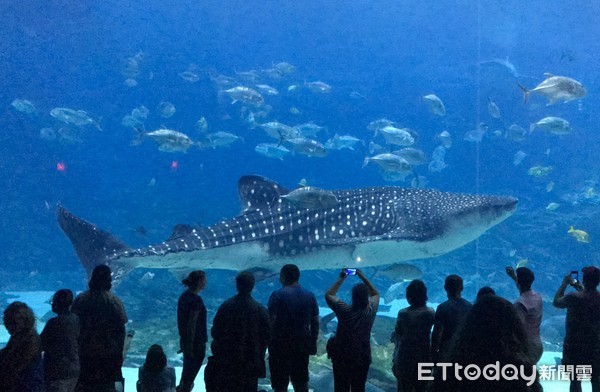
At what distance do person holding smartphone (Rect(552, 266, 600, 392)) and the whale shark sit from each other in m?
2.58

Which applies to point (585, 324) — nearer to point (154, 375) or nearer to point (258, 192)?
point (154, 375)

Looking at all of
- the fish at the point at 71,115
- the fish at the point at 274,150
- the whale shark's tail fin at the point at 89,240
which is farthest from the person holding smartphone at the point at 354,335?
the fish at the point at 71,115

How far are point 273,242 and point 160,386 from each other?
3.41 meters

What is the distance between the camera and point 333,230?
276 inches

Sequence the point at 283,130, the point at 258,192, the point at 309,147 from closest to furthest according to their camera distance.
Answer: the point at 258,192, the point at 309,147, the point at 283,130

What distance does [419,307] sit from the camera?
3656 mm

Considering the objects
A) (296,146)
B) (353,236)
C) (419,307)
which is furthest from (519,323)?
(296,146)

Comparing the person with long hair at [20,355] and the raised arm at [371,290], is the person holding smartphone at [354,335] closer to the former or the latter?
the raised arm at [371,290]

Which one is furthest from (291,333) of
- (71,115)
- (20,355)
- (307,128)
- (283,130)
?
(71,115)

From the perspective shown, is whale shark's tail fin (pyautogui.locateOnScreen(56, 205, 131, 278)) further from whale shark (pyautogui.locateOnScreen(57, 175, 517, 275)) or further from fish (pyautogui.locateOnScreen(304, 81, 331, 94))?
fish (pyautogui.locateOnScreen(304, 81, 331, 94))

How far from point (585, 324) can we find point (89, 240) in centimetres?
505

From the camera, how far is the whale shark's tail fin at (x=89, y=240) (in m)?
5.84

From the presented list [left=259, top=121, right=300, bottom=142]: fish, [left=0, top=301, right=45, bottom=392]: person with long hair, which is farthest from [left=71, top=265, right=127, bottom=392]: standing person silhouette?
[left=259, top=121, right=300, bottom=142]: fish

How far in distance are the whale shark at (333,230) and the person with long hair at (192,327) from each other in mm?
2234
